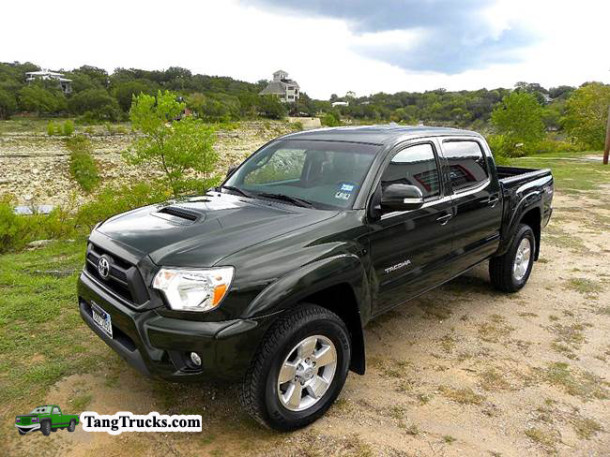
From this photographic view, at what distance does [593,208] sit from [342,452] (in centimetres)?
964

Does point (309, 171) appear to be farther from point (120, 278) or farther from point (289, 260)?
point (120, 278)

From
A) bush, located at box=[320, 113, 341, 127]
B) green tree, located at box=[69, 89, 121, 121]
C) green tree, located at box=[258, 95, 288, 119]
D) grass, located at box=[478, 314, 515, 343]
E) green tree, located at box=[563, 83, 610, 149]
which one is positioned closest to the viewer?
grass, located at box=[478, 314, 515, 343]

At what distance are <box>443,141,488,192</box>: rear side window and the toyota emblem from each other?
279cm

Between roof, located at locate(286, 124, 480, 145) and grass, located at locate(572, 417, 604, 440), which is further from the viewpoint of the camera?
roof, located at locate(286, 124, 480, 145)

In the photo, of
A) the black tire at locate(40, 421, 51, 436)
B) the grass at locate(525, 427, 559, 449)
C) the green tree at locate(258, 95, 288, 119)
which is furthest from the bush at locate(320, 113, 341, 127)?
the black tire at locate(40, 421, 51, 436)

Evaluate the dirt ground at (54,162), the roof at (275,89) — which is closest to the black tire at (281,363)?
the dirt ground at (54,162)

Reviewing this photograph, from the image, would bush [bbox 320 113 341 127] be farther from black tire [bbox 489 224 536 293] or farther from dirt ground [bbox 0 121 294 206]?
black tire [bbox 489 224 536 293]

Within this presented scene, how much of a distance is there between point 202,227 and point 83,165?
3570 centimetres

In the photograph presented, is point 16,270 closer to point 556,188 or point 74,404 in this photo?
point 74,404

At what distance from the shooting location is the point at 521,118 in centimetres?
2603

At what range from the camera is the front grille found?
7.91 feet

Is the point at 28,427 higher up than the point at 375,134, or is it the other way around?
the point at 375,134

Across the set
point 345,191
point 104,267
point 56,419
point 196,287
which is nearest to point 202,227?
point 196,287

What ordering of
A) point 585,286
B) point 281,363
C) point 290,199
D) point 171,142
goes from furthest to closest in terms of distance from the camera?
point 171,142 → point 585,286 → point 290,199 → point 281,363
